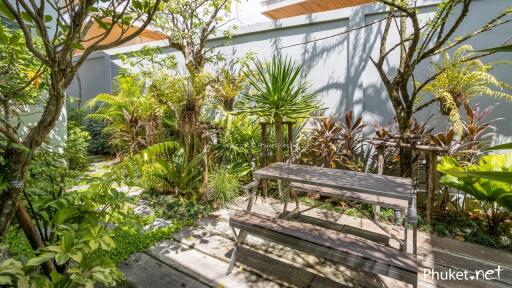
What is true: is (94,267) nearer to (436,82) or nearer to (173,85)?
(173,85)

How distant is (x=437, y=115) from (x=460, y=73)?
810 millimetres

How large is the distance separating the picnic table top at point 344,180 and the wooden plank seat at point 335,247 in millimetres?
474

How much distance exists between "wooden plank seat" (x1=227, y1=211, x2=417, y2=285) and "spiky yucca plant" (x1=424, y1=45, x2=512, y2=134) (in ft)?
8.45

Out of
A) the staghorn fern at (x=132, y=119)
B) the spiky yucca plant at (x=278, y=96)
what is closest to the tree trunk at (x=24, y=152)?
the spiky yucca plant at (x=278, y=96)

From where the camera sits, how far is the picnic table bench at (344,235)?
76.8 inches

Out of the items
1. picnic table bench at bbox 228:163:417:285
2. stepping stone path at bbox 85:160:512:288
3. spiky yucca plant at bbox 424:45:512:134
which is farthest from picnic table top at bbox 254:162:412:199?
spiky yucca plant at bbox 424:45:512:134

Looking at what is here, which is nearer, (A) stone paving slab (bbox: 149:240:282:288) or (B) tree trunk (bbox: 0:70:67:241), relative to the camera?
(B) tree trunk (bbox: 0:70:67:241)

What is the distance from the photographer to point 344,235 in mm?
2385

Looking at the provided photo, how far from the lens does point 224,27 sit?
6234mm

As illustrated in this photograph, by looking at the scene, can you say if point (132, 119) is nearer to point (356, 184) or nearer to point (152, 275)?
point (152, 275)

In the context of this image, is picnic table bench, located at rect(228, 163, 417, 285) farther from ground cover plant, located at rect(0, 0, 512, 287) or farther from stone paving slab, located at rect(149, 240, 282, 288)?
ground cover plant, located at rect(0, 0, 512, 287)

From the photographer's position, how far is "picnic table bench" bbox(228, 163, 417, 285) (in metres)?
1.95

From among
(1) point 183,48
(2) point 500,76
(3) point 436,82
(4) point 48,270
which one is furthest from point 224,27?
(4) point 48,270

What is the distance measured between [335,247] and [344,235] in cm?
30
